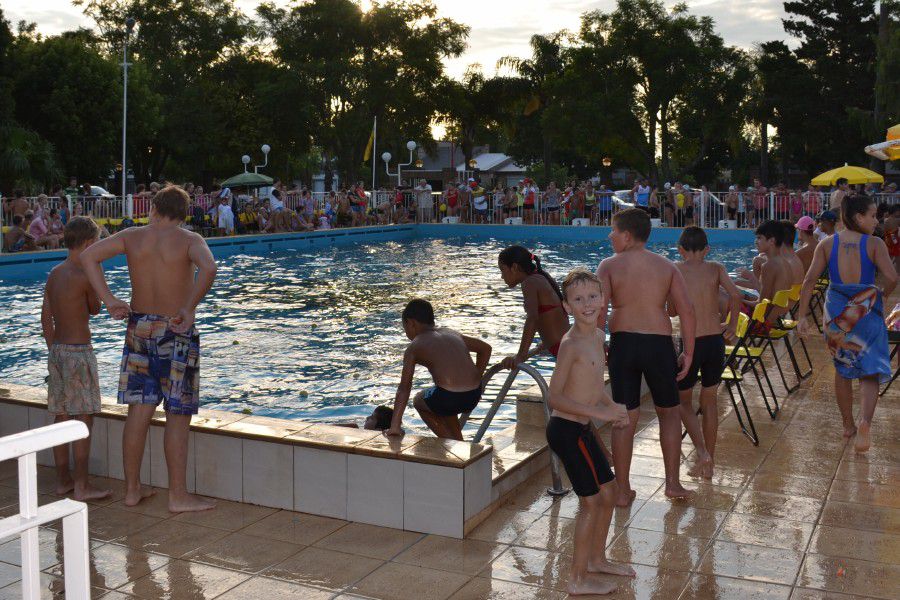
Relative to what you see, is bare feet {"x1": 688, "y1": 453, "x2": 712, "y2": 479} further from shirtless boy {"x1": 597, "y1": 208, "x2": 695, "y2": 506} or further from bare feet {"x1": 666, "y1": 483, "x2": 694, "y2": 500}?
shirtless boy {"x1": 597, "y1": 208, "x2": 695, "y2": 506}

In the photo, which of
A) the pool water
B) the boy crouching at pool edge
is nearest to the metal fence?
the pool water

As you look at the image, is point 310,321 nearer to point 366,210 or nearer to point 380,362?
point 380,362

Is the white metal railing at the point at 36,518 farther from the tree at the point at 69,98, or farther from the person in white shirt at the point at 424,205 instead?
the tree at the point at 69,98

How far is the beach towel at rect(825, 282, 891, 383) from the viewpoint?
5938 millimetres

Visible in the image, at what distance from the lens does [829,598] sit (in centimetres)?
375

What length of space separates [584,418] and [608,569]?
694 millimetres

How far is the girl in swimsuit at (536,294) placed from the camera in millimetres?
5633

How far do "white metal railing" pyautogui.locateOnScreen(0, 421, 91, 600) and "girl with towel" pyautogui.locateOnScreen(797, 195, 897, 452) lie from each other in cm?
496

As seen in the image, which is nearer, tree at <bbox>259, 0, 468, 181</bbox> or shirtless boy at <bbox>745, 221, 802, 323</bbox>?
shirtless boy at <bbox>745, 221, 802, 323</bbox>

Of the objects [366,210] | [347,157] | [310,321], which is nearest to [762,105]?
[347,157]

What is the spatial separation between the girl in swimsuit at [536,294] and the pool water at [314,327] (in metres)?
2.19

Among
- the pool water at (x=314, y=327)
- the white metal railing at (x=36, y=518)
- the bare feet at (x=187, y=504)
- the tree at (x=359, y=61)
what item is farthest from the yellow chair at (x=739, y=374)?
the tree at (x=359, y=61)

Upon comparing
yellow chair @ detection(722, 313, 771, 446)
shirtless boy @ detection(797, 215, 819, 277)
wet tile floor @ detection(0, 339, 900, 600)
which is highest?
shirtless boy @ detection(797, 215, 819, 277)

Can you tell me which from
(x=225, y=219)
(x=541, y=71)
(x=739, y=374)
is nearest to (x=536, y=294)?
(x=739, y=374)
